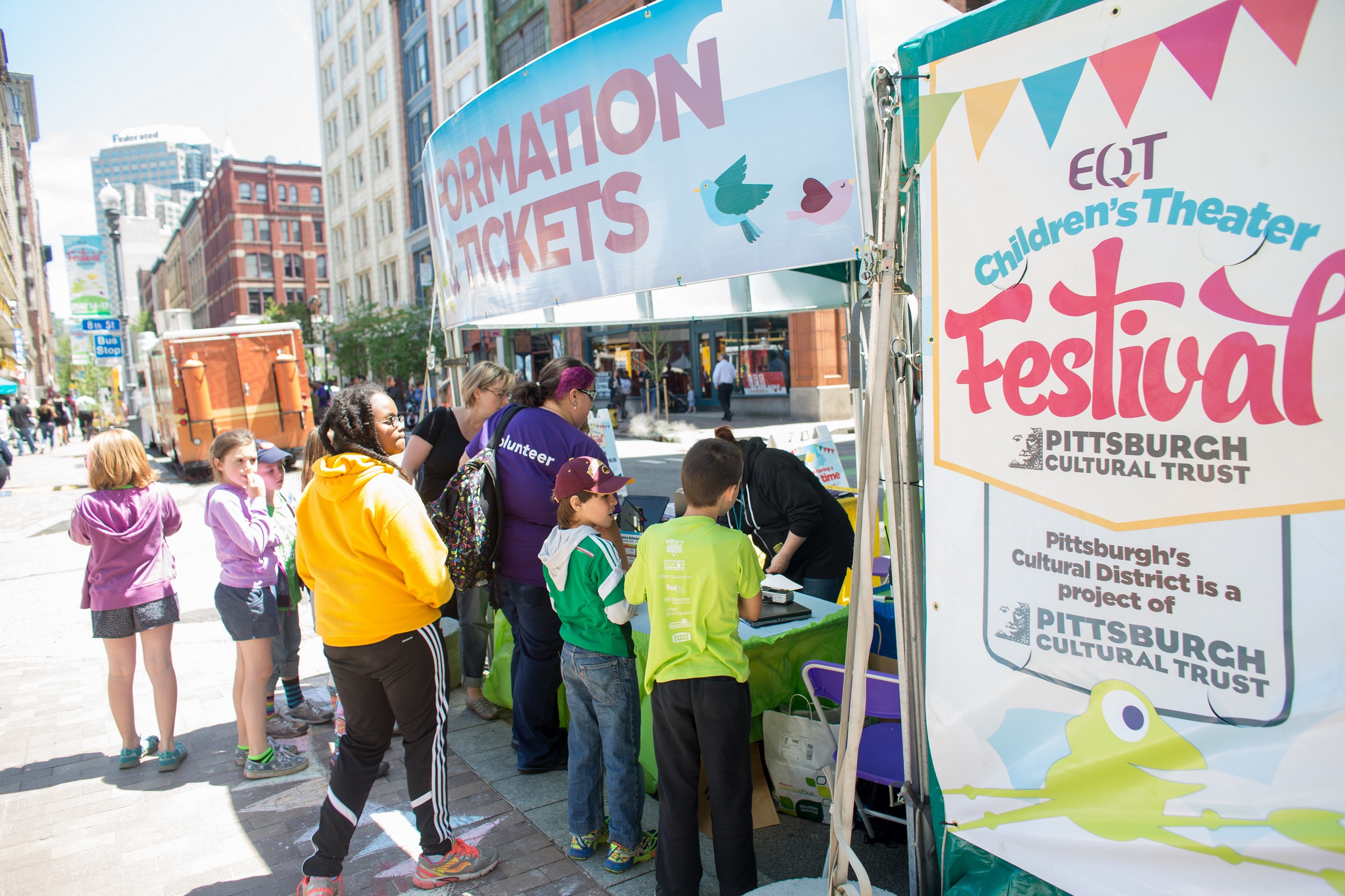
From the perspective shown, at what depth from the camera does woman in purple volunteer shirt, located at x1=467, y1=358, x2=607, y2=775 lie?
151 inches

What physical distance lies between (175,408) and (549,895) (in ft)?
56.0

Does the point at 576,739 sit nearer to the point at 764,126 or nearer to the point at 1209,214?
the point at 764,126

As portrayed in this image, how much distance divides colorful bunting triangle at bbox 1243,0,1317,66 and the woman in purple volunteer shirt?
9.25ft

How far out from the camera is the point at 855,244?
2.94m

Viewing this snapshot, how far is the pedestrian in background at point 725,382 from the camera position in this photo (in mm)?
21719

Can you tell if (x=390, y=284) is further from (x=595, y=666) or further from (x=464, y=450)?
(x=595, y=666)

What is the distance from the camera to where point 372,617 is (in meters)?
2.93

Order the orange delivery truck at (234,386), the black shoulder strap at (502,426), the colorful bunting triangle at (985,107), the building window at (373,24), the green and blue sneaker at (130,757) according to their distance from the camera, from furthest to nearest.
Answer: the building window at (373,24)
the orange delivery truck at (234,386)
the green and blue sneaker at (130,757)
the black shoulder strap at (502,426)
the colorful bunting triangle at (985,107)

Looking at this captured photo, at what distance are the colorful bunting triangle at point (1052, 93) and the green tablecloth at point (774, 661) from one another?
208cm

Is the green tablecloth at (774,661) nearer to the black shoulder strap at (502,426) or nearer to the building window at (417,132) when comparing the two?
the black shoulder strap at (502,426)

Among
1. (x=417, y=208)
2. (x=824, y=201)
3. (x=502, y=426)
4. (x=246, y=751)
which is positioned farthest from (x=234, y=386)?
(x=417, y=208)

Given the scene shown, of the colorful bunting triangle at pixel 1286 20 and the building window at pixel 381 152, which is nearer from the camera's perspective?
the colorful bunting triangle at pixel 1286 20

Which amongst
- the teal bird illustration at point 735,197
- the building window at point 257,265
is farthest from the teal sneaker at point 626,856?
the building window at point 257,265

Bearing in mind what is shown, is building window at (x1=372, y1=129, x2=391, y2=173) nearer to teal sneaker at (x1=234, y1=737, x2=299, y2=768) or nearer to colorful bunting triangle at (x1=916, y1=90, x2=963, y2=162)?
teal sneaker at (x1=234, y1=737, x2=299, y2=768)
